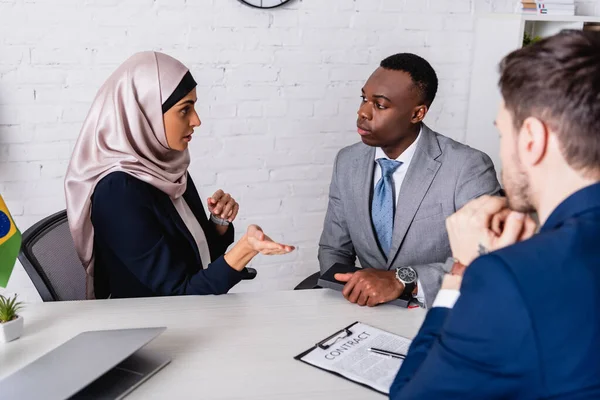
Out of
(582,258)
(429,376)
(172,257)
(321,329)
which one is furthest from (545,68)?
(172,257)

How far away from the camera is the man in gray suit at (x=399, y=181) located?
204cm

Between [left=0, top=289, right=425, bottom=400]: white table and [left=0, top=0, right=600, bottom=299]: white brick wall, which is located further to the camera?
[left=0, top=0, right=600, bottom=299]: white brick wall

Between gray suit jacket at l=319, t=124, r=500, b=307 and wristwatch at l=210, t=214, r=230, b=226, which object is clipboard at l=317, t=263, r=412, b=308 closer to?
gray suit jacket at l=319, t=124, r=500, b=307

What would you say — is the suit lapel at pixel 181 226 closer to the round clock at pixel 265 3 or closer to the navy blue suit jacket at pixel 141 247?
the navy blue suit jacket at pixel 141 247

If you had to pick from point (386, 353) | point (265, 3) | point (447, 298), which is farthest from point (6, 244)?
point (265, 3)

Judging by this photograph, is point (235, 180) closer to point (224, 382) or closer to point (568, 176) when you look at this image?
point (224, 382)

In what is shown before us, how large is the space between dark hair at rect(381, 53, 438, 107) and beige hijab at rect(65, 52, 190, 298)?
84 centimetres

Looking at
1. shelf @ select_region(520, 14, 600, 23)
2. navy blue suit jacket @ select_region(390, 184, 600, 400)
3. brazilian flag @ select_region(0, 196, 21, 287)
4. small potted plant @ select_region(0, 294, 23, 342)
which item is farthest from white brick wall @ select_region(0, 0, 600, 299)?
navy blue suit jacket @ select_region(390, 184, 600, 400)

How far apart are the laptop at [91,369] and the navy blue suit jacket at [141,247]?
1.18 feet

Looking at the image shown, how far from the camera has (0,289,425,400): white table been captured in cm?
116

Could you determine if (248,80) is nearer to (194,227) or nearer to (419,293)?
(194,227)

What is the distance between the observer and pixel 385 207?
2.11 m

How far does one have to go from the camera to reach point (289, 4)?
2.80 m

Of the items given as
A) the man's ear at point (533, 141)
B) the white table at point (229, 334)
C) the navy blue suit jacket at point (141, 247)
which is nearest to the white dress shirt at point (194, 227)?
the navy blue suit jacket at point (141, 247)
